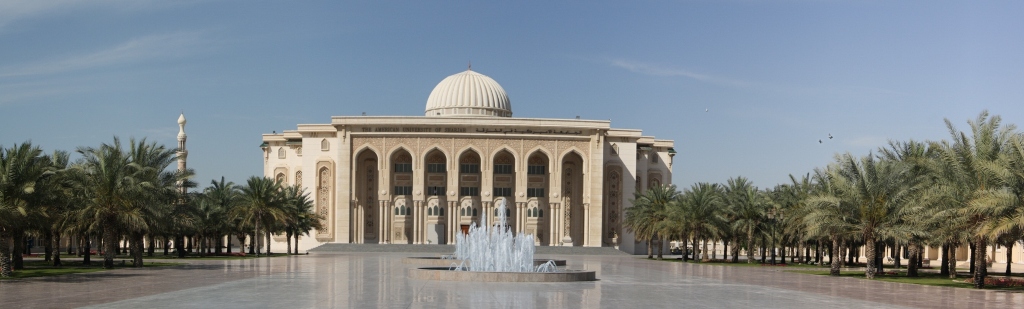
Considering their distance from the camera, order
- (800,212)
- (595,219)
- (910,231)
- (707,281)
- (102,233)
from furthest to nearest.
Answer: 1. (595,219)
2. (800,212)
3. (102,233)
4. (910,231)
5. (707,281)

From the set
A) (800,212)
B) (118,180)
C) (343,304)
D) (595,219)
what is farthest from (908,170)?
(595,219)

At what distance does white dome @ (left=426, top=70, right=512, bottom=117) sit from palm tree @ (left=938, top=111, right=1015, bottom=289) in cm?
4615

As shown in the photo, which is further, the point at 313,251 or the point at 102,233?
the point at 313,251

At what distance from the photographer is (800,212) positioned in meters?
39.1

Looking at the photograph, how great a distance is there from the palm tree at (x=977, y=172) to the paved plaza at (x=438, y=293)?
171 cm

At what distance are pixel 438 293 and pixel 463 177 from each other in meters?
47.5

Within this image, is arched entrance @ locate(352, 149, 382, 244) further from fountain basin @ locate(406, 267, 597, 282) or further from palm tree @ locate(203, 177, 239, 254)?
fountain basin @ locate(406, 267, 597, 282)

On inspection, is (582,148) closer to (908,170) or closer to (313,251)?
(313,251)

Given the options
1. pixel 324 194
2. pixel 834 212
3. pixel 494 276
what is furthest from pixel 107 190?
pixel 324 194

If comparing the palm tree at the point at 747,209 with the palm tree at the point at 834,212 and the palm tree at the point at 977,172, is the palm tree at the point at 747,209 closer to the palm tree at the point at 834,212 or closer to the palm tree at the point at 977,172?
the palm tree at the point at 834,212

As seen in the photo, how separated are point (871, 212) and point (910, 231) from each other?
1.39m

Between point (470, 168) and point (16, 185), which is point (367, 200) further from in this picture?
point (16, 185)

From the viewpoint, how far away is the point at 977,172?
27062mm

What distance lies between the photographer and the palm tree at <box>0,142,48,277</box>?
2623 cm
